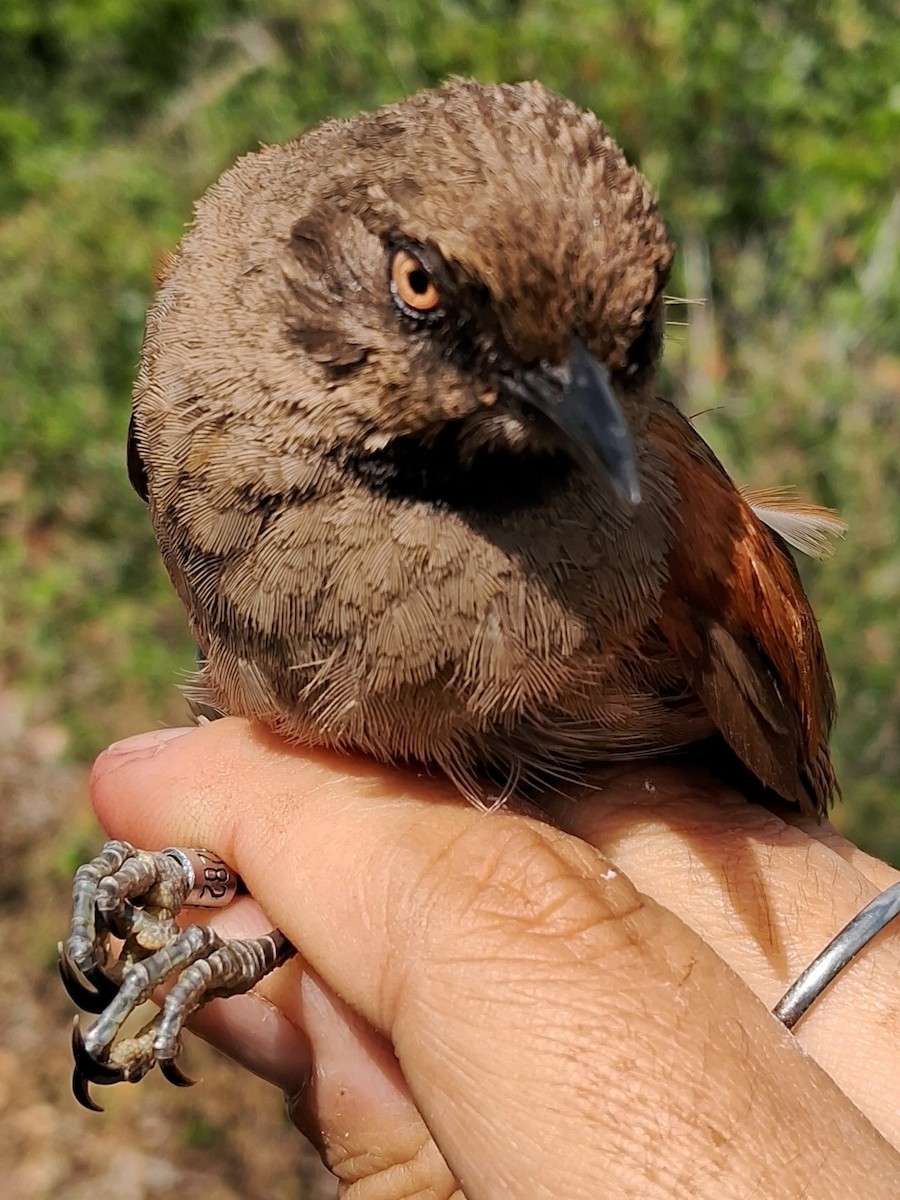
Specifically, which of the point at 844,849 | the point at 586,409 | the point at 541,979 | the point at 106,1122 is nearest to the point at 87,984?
the point at 541,979

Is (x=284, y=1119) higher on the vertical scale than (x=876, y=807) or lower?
lower

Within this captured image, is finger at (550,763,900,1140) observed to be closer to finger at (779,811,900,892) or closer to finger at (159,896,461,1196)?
finger at (779,811,900,892)

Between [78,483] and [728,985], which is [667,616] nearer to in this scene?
[728,985]

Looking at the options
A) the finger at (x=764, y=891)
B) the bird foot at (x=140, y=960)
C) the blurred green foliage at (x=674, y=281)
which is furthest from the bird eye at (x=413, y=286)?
the blurred green foliage at (x=674, y=281)

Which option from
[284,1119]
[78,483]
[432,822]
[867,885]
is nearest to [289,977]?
[432,822]

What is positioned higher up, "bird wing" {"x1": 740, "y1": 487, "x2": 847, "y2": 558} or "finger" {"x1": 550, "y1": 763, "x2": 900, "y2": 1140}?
"bird wing" {"x1": 740, "y1": 487, "x2": 847, "y2": 558}

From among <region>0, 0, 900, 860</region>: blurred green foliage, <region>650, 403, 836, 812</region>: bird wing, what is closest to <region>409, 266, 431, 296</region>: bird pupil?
<region>650, 403, 836, 812</region>: bird wing
